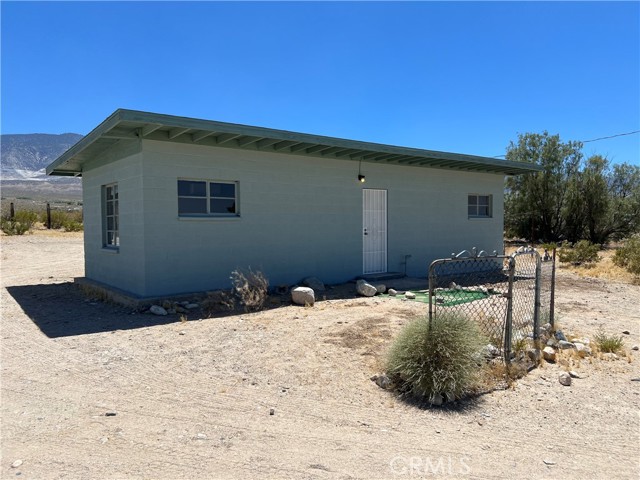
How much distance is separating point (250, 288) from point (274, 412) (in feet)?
16.2

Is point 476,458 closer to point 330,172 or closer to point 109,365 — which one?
point 109,365

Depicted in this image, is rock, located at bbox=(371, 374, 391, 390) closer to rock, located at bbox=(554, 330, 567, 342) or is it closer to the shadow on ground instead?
rock, located at bbox=(554, 330, 567, 342)

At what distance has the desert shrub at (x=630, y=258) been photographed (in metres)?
12.0

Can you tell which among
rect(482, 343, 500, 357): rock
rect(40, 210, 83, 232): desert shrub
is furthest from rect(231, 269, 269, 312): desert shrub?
rect(40, 210, 83, 232): desert shrub

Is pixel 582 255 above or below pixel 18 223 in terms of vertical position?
below

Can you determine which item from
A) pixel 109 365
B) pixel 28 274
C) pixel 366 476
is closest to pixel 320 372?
pixel 366 476

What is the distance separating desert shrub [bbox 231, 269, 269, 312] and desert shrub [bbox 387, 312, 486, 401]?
387cm

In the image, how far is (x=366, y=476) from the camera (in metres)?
2.93

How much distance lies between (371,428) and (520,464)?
111 cm

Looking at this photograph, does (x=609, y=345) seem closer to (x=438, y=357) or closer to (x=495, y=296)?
(x=438, y=357)

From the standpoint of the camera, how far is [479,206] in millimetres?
14406

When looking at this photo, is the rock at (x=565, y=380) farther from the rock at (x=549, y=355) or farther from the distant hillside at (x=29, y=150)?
the distant hillside at (x=29, y=150)

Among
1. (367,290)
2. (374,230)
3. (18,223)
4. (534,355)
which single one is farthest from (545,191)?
(18,223)

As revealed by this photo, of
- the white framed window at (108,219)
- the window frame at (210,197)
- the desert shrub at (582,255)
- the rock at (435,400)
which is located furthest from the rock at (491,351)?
the desert shrub at (582,255)
